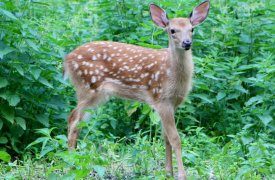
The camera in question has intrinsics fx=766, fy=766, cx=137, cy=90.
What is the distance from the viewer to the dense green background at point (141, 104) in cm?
785

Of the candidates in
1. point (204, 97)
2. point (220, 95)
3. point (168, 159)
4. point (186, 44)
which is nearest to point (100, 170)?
point (168, 159)

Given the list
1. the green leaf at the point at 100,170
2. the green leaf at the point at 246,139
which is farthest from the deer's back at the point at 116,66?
the green leaf at the point at 100,170

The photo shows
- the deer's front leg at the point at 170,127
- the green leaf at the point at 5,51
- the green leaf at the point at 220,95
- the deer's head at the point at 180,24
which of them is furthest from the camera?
the green leaf at the point at 220,95

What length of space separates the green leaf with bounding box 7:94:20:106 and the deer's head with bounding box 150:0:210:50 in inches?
70.9

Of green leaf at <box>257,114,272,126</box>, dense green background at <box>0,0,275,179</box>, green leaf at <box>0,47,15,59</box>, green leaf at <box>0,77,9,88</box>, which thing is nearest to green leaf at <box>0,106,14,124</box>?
dense green background at <box>0,0,275,179</box>

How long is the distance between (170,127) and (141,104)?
5.54ft

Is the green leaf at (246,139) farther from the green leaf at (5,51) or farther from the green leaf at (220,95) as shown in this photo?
the green leaf at (5,51)

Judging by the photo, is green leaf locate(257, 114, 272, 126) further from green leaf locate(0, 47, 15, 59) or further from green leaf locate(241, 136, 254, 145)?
green leaf locate(0, 47, 15, 59)

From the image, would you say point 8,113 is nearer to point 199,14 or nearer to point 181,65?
point 181,65

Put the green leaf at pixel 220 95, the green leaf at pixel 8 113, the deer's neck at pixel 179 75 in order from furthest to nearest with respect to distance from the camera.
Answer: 1. the green leaf at pixel 220 95
2. the green leaf at pixel 8 113
3. the deer's neck at pixel 179 75

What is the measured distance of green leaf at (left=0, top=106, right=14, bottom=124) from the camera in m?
8.64

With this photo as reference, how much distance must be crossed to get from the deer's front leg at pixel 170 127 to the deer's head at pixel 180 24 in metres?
0.66

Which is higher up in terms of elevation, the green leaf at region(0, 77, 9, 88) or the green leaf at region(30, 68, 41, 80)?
the green leaf at region(30, 68, 41, 80)

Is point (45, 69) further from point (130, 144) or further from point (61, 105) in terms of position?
point (130, 144)
